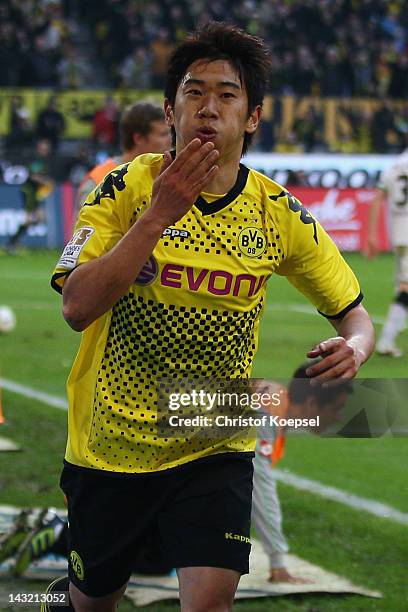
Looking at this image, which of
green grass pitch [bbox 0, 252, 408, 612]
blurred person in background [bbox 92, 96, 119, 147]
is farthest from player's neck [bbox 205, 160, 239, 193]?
blurred person in background [bbox 92, 96, 119, 147]

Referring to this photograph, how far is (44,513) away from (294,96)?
25396mm

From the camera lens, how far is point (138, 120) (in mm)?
7074

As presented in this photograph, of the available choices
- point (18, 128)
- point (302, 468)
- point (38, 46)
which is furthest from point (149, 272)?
point (38, 46)

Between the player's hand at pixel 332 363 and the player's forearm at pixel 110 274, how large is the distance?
57 cm

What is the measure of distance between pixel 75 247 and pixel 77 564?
3.36 feet

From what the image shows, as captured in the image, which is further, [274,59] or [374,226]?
[274,59]

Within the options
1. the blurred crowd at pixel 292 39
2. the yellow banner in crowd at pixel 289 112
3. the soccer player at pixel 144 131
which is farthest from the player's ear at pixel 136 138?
the blurred crowd at pixel 292 39

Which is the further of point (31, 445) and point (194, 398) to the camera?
point (31, 445)

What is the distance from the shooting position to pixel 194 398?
12.5 feet

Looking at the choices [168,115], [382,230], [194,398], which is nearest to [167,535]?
[194,398]

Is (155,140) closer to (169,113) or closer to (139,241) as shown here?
(169,113)

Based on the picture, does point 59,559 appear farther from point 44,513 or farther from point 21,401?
Answer: point 21,401

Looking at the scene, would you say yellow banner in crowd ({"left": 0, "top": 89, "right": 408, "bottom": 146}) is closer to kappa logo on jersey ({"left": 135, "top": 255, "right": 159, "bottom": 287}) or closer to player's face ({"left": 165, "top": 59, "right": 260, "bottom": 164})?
player's face ({"left": 165, "top": 59, "right": 260, "bottom": 164})

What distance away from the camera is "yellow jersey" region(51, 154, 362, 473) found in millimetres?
3697
